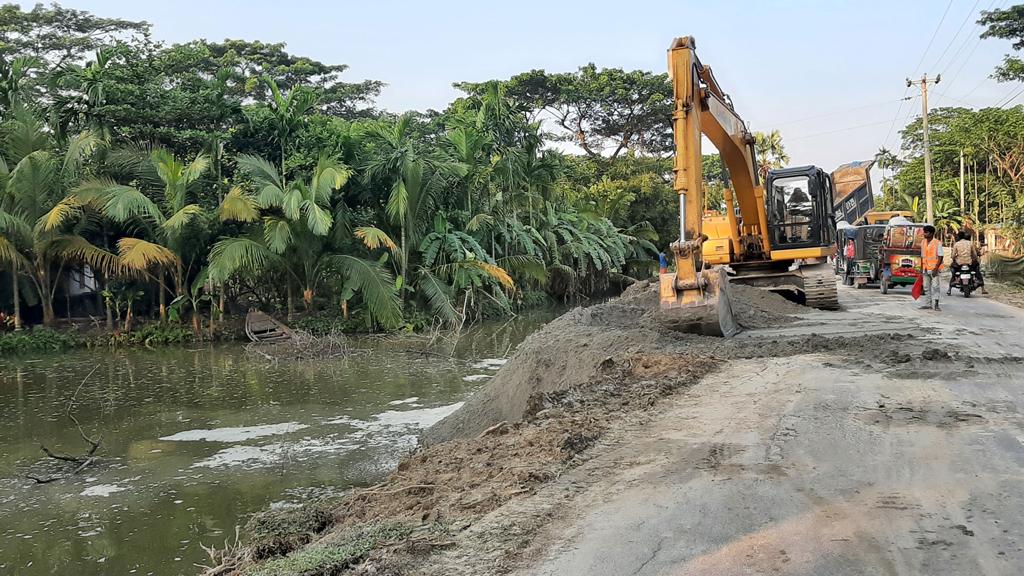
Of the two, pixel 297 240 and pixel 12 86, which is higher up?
pixel 12 86

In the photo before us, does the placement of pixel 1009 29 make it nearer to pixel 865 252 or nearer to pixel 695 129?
pixel 865 252

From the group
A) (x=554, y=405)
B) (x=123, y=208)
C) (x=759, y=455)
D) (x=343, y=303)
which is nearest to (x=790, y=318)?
(x=554, y=405)

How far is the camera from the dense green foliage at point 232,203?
18531mm

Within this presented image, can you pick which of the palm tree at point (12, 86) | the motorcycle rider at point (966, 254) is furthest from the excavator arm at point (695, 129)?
the palm tree at point (12, 86)

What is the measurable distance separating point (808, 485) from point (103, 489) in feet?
20.9

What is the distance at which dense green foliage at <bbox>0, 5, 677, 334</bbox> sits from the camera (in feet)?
60.8

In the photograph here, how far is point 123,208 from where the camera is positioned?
17.5 meters

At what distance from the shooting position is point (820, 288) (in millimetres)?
13414

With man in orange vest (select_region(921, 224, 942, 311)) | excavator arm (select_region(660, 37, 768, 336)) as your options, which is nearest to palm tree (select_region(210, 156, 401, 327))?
excavator arm (select_region(660, 37, 768, 336))

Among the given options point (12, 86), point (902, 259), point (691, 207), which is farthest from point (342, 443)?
point (12, 86)

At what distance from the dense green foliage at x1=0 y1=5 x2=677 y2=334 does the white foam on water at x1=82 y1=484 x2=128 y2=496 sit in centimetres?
1103

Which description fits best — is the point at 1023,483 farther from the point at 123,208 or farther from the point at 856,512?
the point at 123,208

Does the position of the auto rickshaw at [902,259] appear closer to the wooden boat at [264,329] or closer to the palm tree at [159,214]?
the wooden boat at [264,329]

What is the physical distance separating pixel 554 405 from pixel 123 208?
14817 millimetres
